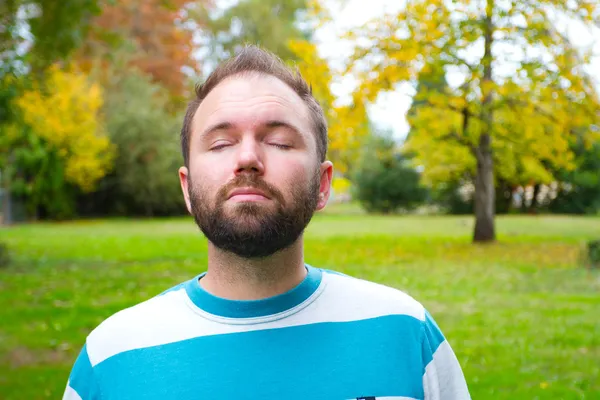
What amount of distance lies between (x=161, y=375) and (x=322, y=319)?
0.38 m

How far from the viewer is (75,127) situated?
26203mm

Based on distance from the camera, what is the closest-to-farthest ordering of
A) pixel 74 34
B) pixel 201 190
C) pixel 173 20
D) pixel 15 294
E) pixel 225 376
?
1. pixel 225 376
2. pixel 201 190
3. pixel 15 294
4. pixel 74 34
5. pixel 173 20

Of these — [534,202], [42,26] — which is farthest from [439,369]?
[534,202]

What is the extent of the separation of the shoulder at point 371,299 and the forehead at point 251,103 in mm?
406

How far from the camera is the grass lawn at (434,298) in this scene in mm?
5016

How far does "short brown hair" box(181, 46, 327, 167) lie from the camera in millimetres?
1547

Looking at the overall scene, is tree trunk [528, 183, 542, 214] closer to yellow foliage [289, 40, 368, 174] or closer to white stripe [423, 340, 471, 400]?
yellow foliage [289, 40, 368, 174]

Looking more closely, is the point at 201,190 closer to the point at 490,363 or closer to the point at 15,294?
the point at 490,363

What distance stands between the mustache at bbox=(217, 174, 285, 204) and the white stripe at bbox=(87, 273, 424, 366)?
0.26 m

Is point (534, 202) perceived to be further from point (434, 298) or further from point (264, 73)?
point (264, 73)

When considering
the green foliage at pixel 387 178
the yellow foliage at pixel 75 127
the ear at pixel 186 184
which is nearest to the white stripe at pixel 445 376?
the ear at pixel 186 184

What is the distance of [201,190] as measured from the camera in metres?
1.43

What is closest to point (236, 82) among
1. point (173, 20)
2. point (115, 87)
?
point (115, 87)

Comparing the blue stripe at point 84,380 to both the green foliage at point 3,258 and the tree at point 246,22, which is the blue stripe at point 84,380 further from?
the tree at point 246,22
